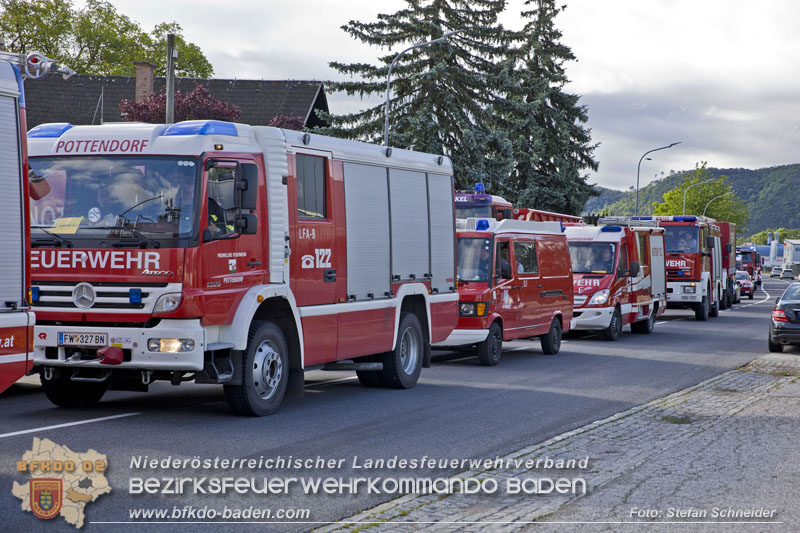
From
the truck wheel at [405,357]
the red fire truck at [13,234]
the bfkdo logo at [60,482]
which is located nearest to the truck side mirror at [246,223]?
the bfkdo logo at [60,482]

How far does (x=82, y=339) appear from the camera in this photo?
9539 mm

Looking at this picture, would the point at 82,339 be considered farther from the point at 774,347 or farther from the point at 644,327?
the point at 644,327

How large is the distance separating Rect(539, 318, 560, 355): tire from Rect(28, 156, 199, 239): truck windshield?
10616mm

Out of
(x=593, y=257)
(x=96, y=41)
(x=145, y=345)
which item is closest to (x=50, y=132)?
(x=145, y=345)

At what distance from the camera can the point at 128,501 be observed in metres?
6.64

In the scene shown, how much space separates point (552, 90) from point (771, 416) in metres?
41.1

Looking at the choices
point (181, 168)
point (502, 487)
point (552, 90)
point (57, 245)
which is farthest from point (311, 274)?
point (552, 90)

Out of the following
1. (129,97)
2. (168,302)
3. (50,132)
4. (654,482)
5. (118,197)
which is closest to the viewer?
(654,482)

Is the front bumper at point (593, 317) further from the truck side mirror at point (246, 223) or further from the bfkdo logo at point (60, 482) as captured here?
the bfkdo logo at point (60, 482)

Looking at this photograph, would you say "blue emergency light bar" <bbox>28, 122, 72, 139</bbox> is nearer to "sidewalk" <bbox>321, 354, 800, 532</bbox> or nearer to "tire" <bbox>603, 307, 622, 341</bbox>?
"sidewalk" <bbox>321, 354, 800, 532</bbox>

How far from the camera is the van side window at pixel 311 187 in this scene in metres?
11.0

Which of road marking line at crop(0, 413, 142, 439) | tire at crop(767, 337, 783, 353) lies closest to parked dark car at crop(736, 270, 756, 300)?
tire at crop(767, 337, 783, 353)

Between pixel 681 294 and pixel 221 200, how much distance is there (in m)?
23.4

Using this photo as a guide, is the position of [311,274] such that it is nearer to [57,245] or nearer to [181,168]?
[181,168]
